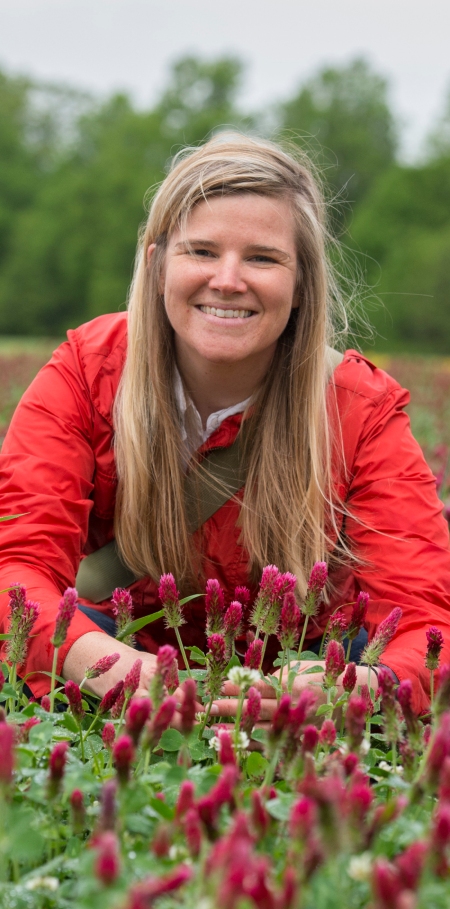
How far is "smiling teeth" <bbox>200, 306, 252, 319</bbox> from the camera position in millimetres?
3270

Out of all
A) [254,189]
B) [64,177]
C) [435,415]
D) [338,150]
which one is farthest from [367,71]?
[254,189]

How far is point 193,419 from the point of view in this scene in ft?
11.6

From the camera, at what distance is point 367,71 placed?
61.2 meters

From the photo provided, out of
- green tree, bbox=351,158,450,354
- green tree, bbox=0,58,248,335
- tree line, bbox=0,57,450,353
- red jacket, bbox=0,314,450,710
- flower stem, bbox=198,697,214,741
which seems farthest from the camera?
green tree, bbox=0,58,248,335

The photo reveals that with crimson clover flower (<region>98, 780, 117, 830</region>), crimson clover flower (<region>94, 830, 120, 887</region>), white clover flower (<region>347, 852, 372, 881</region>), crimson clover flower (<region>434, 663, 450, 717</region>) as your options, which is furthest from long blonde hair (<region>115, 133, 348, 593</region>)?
crimson clover flower (<region>94, 830, 120, 887</region>)

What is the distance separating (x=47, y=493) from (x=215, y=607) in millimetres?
954

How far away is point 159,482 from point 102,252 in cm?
Answer: 5172

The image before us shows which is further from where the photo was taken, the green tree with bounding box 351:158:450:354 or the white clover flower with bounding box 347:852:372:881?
the green tree with bounding box 351:158:450:354

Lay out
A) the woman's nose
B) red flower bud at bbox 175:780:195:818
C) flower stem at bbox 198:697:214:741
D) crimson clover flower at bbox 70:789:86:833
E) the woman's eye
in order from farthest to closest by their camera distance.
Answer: the woman's eye < the woman's nose < flower stem at bbox 198:697:214:741 < crimson clover flower at bbox 70:789:86:833 < red flower bud at bbox 175:780:195:818

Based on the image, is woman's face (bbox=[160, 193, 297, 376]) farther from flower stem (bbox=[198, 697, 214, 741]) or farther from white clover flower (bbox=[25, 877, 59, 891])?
white clover flower (bbox=[25, 877, 59, 891])

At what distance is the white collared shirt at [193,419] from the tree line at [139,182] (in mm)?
37540

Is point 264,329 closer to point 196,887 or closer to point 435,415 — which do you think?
point 196,887

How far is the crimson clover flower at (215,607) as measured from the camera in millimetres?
2314

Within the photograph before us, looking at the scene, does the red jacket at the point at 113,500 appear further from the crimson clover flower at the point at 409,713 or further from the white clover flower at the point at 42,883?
the white clover flower at the point at 42,883
